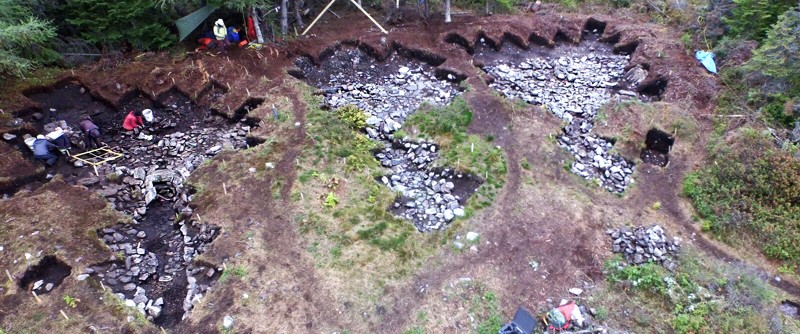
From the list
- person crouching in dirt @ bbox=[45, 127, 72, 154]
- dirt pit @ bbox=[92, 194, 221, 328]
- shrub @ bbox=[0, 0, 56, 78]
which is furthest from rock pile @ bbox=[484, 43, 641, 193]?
shrub @ bbox=[0, 0, 56, 78]

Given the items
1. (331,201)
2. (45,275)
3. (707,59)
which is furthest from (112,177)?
(707,59)

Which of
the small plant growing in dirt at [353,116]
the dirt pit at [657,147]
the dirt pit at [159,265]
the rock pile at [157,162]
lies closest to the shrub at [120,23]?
the rock pile at [157,162]

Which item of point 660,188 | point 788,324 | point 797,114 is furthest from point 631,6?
point 788,324

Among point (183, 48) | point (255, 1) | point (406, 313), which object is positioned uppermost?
point (255, 1)

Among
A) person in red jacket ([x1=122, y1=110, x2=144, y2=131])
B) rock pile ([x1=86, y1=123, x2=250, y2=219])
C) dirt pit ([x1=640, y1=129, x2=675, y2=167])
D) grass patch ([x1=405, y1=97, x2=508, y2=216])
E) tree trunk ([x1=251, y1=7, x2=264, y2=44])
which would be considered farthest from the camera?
tree trunk ([x1=251, y1=7, x2=264, y2=44])

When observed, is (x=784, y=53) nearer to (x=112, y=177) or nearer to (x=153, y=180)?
(x=153, y=180)

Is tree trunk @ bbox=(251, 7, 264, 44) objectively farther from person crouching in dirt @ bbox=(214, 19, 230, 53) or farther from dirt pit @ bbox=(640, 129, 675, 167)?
dirt pit @ bbox=(640, 129, 675, 167)

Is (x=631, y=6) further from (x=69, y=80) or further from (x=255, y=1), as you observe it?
(x=69, y=80)
